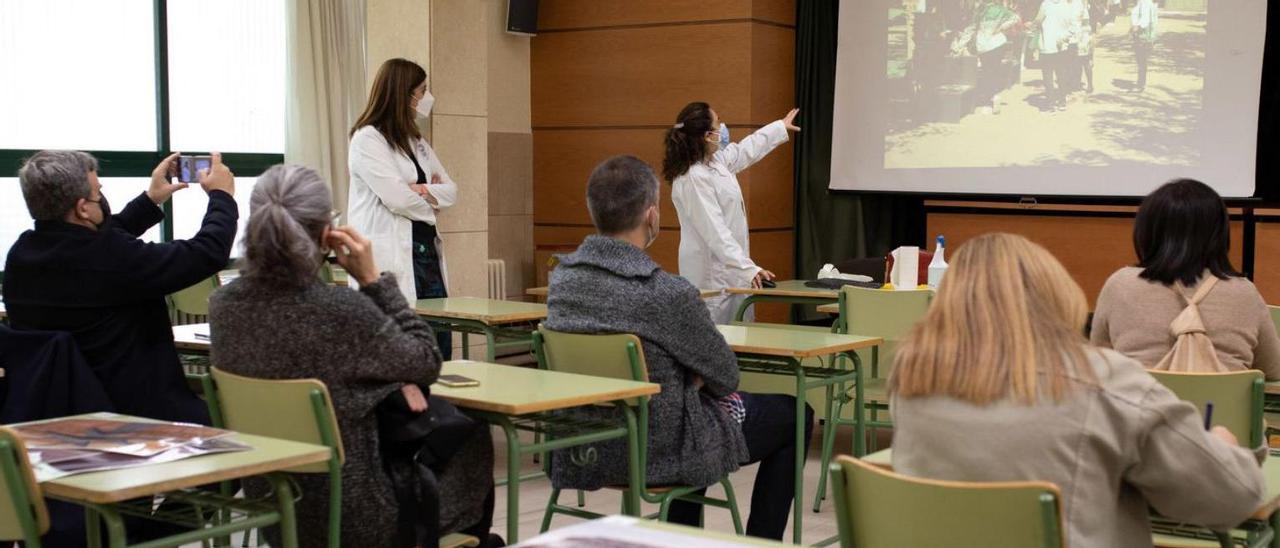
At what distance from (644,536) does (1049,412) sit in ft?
2.10

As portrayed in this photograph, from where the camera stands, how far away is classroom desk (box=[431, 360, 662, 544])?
289 centimetres

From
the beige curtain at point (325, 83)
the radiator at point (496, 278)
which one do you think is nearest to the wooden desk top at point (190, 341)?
the beige curtain at point (325, 83)

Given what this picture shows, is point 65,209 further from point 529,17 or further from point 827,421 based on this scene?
point 529,17

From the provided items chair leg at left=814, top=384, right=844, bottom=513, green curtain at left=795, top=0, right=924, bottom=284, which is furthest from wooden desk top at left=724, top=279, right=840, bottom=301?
green curtain at left=795, top=0, right=924, bottom=284

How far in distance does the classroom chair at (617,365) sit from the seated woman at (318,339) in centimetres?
65

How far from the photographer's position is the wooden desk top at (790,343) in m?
3.74

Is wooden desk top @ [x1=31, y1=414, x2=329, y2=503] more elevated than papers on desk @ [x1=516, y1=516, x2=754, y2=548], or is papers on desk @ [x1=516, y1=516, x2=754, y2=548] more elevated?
papers on desk @ [x1=516, y1=516, x2=754, y2=548]

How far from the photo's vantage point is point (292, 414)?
2.68m

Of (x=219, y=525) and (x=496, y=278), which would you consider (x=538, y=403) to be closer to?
(x=219, y=525)

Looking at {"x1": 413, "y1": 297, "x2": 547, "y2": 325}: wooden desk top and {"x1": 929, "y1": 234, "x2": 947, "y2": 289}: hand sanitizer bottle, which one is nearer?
{"x1": 413, "y1": 297, "x2": 547, "y2": 325}: wooden desk top

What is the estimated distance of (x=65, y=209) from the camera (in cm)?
330

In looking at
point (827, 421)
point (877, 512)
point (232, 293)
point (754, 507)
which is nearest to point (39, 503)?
point (232, 293)

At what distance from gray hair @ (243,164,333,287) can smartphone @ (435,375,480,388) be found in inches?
16.7

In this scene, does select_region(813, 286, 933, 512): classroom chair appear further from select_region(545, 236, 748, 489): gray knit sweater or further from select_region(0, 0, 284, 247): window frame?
select_region(0, 0, 284, 247): window frame
